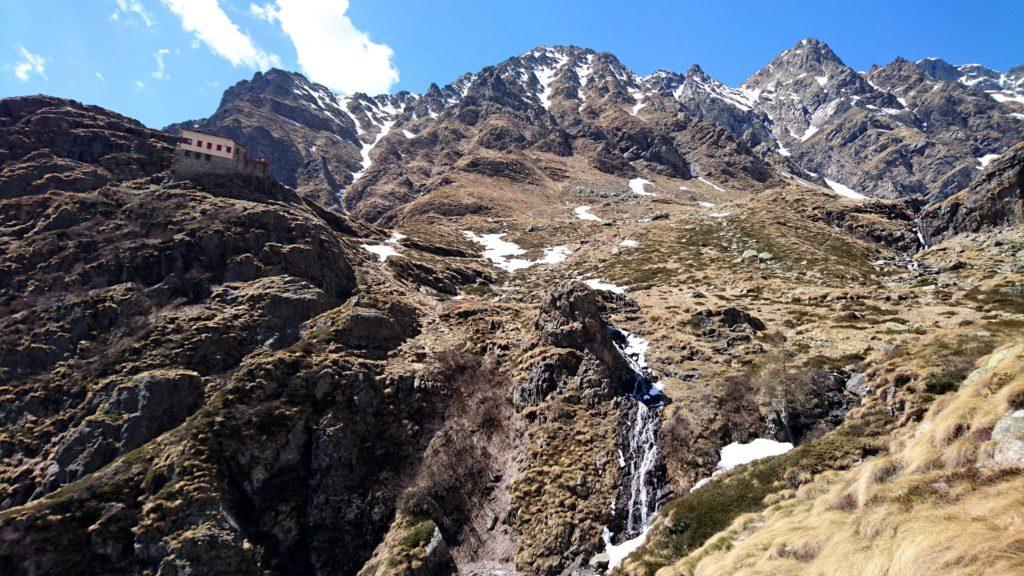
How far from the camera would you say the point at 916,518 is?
9852 mm

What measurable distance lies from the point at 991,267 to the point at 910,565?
55.5 m

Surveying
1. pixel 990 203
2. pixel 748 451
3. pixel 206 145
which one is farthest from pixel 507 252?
pixel 990 203

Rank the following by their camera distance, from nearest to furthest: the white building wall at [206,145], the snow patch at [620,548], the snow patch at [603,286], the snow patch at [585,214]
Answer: the snow patch at [620,548] < the white building wall at [206,145] < the snow patch at [603,286] < the snow patch at [585,214]

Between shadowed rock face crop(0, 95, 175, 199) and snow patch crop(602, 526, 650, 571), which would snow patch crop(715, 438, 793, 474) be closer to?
snow patch crop(602, 526, 650, 571)

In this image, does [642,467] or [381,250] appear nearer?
[642,467]

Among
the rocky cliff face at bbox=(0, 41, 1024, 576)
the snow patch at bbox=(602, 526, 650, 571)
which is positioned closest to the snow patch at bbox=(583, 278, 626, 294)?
the rocky cliff face at bbox=(0, 41, 1024, 576)

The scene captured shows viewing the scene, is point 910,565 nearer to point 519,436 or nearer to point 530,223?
point 519,436

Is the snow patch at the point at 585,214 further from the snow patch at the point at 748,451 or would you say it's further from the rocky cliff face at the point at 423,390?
the snow patch at the point at 748,451

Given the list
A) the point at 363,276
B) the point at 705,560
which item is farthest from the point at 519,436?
the point at 363,276

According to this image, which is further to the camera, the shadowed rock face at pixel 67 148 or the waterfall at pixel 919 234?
the waterfall at pixel 919 234

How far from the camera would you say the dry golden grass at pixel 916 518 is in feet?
26.4

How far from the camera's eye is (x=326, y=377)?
1372 inches

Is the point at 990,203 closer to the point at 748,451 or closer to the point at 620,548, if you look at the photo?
the point at 748,451

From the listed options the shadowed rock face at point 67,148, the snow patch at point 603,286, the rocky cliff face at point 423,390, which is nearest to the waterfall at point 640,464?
the rocky cliff face at point 423,390
